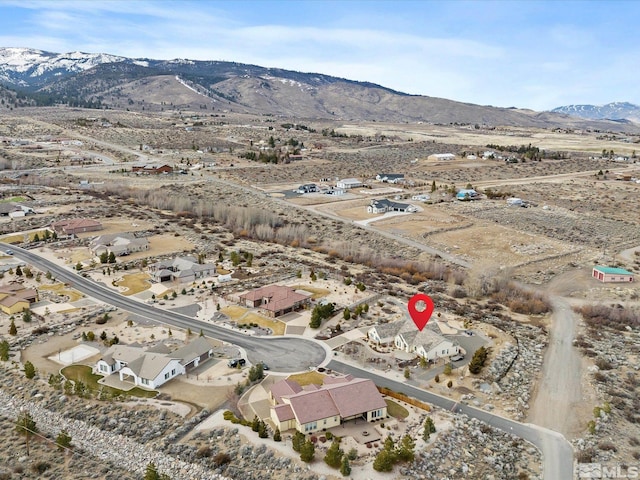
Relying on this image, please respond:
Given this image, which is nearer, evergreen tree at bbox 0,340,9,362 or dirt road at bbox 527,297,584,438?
dirt road at bbox 527,297,584,438

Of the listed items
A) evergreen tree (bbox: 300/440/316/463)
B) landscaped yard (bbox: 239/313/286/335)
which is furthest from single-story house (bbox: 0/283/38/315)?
evergreen tree (bbox: 300/440/316/463)

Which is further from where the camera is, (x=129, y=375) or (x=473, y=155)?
(x=473, y=155)

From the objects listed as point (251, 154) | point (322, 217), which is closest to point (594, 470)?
point (322, 217)

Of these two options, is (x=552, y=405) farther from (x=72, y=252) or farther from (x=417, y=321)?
(x=72, y=252)

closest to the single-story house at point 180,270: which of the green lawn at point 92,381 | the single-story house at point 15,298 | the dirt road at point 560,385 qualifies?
the single-story house at point 15,298

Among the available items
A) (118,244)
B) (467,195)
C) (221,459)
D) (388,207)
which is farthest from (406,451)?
(467,195)

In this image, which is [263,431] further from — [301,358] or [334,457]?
[301,358]

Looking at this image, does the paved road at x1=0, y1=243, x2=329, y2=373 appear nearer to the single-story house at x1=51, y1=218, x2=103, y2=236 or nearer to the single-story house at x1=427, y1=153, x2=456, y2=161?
the single-story house at x1=51, y1=218, x2=103, y2=236

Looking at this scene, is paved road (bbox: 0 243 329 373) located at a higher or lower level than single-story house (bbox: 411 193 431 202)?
lower
